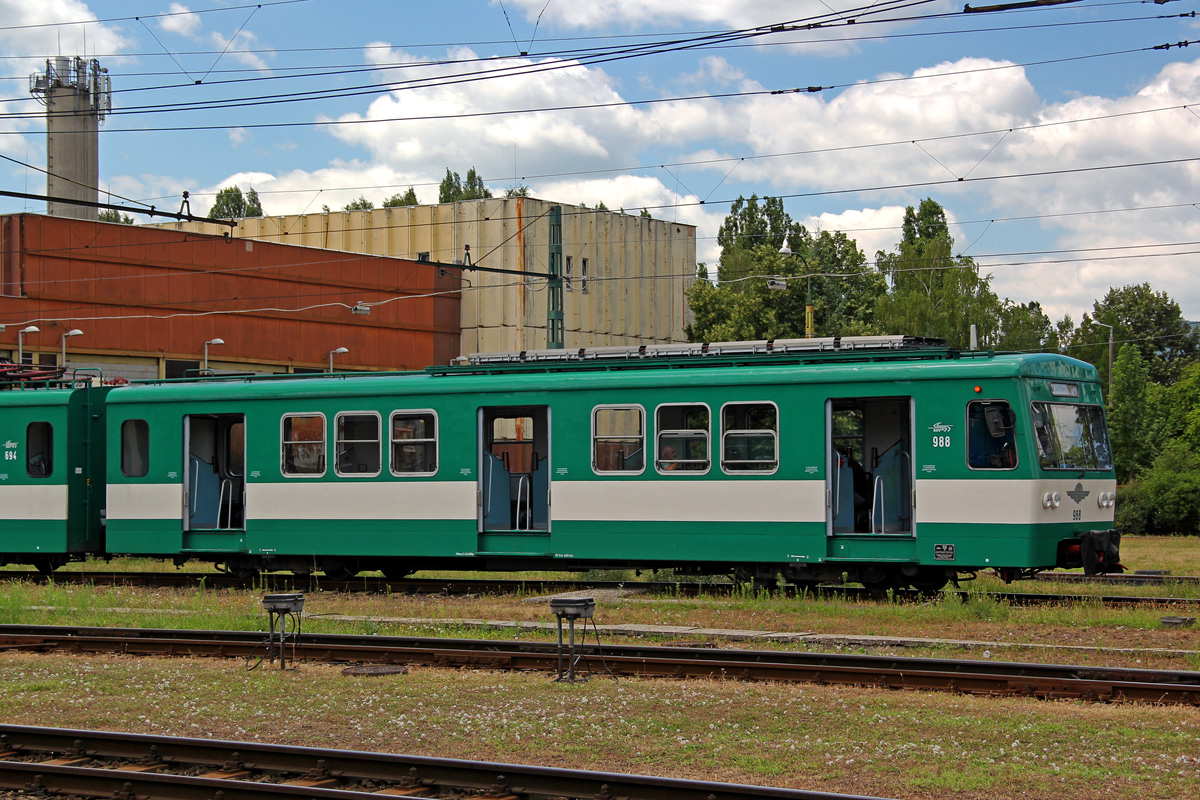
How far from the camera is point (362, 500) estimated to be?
59.0ft

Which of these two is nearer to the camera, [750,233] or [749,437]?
[749,437]

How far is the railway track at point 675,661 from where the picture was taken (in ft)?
33.2

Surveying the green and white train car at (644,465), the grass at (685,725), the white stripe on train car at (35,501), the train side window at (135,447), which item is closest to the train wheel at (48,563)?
the white stripe on train car at (35,501)

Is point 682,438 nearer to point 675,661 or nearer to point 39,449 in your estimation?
point 675,661

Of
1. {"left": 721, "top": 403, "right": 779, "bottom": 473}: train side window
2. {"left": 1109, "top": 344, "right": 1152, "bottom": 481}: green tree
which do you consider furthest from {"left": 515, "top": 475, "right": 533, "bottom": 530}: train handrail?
{"left": 1109, "top": 344, "right": 1152, "bottom": 481}: green tree

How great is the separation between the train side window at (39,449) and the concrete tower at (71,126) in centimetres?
4610

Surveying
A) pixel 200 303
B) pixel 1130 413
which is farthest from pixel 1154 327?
pixel 200 303

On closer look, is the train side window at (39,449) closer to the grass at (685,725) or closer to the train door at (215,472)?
the train door at (215,472)

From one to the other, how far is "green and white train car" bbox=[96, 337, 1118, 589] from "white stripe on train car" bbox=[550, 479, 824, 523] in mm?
26

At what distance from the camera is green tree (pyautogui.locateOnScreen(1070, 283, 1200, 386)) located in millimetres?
84438

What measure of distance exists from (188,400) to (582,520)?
6.63 m

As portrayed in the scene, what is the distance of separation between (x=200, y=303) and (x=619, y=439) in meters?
33.9

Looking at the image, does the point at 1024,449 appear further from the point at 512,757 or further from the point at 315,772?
the point at 315,772

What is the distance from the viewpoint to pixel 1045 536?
14.7m
